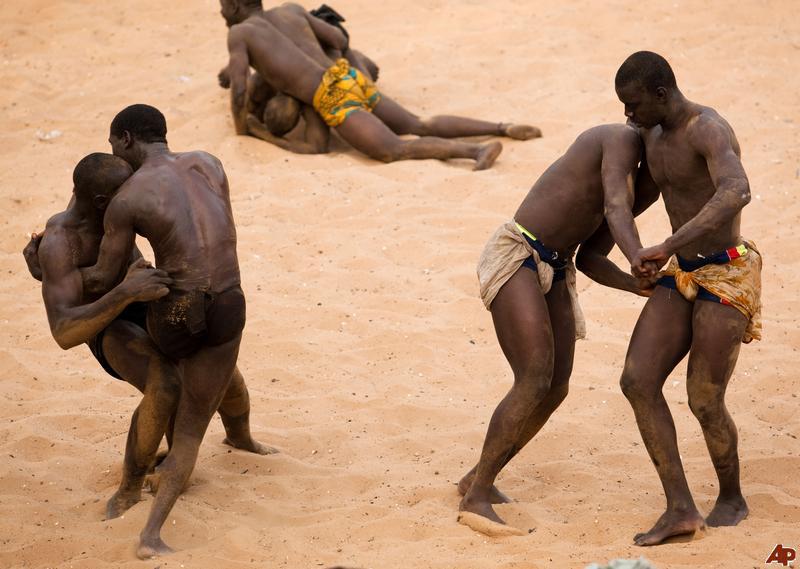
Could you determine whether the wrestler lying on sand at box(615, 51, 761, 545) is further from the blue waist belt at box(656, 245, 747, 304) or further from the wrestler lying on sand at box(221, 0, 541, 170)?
the wrestler lying on sand at box(221, 0, 541, 170)

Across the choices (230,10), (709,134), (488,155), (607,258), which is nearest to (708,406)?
(607,258)

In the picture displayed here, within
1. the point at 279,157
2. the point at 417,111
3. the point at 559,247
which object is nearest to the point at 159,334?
the point at 559,247

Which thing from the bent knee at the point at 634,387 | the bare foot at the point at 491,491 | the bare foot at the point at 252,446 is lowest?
the bare foot at the point at 252,446

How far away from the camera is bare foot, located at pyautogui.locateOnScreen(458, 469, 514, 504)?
487cm

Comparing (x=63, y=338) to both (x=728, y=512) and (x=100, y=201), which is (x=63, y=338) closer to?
(x=100, y=201)

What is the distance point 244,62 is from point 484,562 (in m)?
5.24

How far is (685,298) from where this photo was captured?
Result: 4.52m

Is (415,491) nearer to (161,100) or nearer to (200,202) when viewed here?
(200,202)

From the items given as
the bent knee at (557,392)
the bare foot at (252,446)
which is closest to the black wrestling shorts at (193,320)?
the bare foot at (252,446)

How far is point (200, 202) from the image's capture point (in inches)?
181

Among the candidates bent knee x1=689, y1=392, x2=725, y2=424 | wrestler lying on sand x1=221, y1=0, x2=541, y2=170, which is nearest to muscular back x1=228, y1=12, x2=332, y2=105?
wrestler lying on sand x1=221, y1=0, x2=541, y2=170

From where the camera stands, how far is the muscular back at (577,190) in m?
4.55

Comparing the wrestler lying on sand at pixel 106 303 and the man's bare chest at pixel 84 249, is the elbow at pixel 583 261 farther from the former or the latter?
the man's bare chest at pixel 84 249

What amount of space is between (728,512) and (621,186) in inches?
53.8
